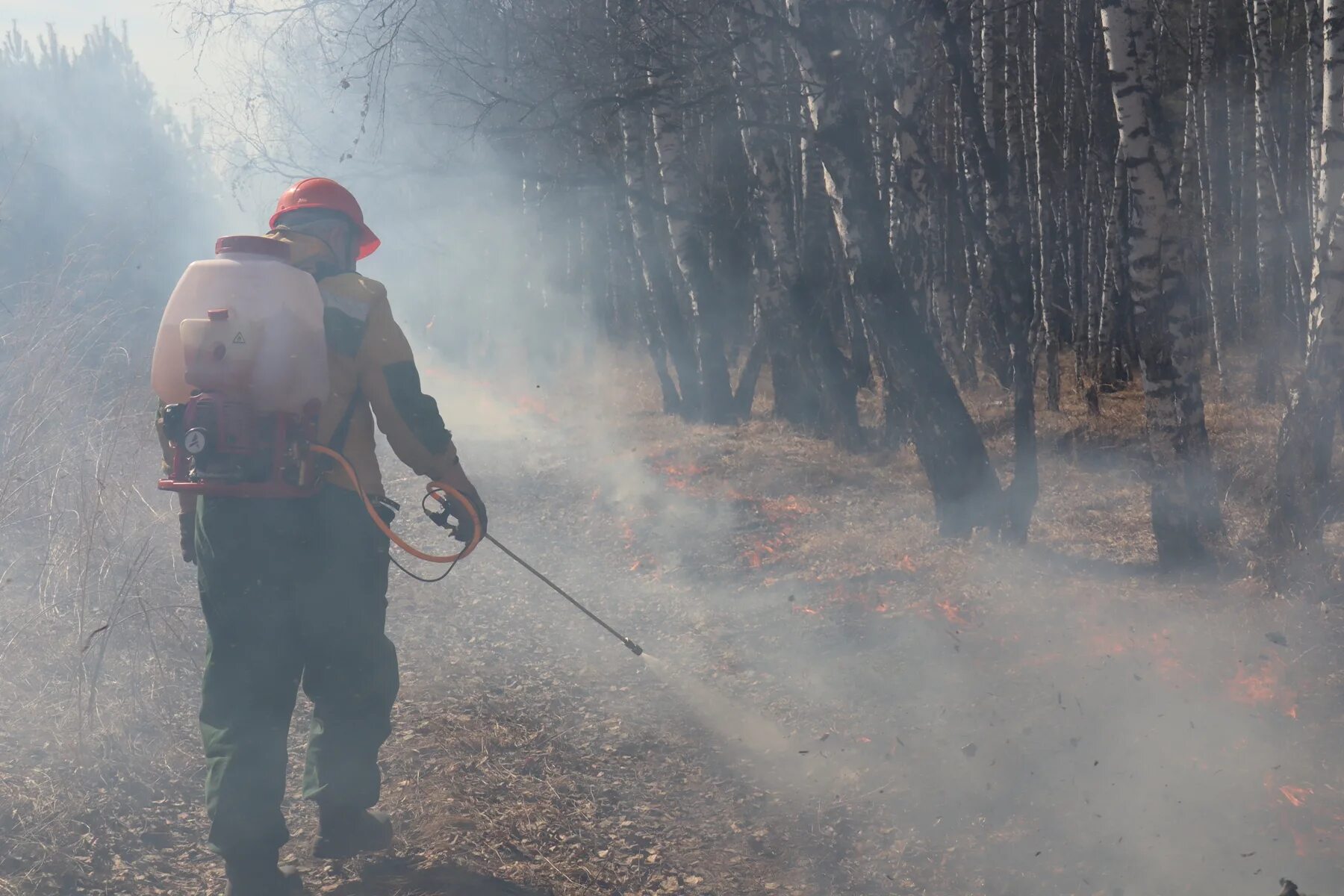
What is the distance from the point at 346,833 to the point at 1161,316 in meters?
5.38

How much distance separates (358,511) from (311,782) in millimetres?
968

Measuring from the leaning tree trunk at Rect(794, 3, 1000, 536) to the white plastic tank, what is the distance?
4974mm

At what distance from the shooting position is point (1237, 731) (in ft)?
14.3

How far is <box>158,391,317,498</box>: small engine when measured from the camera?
11.3ft

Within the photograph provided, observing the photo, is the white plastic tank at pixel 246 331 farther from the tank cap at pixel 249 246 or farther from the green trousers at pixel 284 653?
the green trousers at pixel 284 653

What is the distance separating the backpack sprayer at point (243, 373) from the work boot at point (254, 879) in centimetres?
118

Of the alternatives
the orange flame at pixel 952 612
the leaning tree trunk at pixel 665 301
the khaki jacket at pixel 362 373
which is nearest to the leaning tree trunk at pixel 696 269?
the leaning tree trunk at pixel 665 301

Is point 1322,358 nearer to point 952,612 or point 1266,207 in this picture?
point 952,612

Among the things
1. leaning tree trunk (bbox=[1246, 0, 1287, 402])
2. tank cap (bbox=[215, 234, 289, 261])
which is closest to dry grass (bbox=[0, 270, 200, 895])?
tank cap (bbox=[215, 234, 289, 261])

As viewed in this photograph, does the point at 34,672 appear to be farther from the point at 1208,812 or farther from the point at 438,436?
the point at 1208,812

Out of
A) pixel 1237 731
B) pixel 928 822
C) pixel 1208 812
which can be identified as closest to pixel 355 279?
pixel 928 822

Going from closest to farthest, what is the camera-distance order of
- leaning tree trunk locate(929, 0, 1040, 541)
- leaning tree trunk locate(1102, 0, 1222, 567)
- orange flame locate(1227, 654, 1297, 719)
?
orange flame locate(1227, 654, 1297, 719) < leaning tree trunk locate(1102, 0, 1222, 567) < leaning tree trunk locate(929, 0, 1040, 541)

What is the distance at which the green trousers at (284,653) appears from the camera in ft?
11.5

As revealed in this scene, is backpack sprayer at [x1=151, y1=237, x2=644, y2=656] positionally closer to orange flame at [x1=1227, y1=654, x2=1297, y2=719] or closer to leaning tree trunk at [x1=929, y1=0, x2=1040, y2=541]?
orange flame at [x1=1227, y1=654, x2=1297, y2=719]
